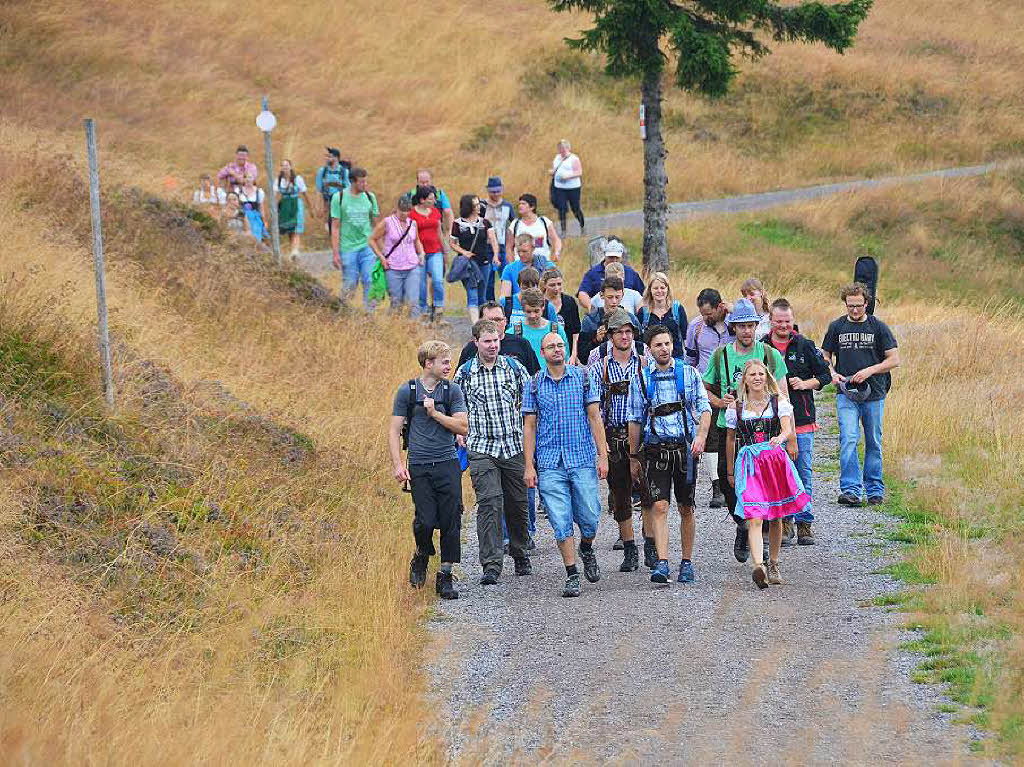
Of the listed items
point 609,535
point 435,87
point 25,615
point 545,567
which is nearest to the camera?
point 25,615

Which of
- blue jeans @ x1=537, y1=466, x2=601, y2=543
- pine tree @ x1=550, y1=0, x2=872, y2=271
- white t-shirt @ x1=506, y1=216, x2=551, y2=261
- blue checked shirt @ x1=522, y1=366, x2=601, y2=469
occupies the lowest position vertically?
blue jeans @ x1=537, y1=466, x2=601, y2=543

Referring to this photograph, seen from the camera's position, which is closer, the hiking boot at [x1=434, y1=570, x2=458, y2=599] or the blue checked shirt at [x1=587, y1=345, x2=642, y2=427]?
the hiking boot at [x1=434, y1=570, x2=458, y2=599]

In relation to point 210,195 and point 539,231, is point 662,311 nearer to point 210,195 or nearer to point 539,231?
point 539,231

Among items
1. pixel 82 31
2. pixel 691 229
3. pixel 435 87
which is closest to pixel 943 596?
pixel 691 229

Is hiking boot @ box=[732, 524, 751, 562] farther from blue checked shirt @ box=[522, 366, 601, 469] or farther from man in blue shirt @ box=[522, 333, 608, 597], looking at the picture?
blue checked shirt @ box=[522, 366, 601, 469]

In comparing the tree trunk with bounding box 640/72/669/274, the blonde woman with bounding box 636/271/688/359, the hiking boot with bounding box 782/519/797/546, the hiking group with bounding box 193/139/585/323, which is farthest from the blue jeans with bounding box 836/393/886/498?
the tree trunk with bounding box 640/72/669/274

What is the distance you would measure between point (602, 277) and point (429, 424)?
3587 millimetres

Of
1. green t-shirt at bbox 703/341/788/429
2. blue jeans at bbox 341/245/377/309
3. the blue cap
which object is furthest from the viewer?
blue jeans at bbox 341/245/377/309

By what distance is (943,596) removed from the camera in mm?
9000

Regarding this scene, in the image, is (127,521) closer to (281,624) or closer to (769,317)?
(281,624)

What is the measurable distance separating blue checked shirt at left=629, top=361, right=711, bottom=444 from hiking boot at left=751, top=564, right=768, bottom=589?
0.94 meters

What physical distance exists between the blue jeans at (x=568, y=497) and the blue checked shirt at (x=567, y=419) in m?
0.06

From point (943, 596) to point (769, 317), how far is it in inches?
140

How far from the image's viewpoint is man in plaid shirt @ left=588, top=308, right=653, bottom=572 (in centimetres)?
981
